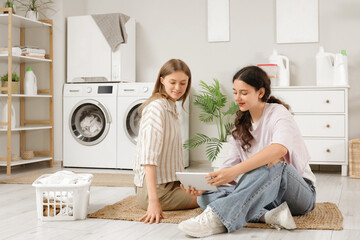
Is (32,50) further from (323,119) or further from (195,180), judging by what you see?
(195,180)

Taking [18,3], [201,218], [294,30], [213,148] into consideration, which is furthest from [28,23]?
[201,218]

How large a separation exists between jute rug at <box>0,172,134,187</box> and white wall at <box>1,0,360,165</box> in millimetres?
905


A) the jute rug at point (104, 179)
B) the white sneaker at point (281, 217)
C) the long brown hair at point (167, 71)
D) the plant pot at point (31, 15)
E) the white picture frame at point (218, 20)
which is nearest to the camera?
the white sneaker at point (281, 217)

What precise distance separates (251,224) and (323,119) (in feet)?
7.26

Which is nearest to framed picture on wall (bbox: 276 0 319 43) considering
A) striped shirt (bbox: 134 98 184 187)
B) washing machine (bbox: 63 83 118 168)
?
washing machine (bbox: 63 83 118 168)

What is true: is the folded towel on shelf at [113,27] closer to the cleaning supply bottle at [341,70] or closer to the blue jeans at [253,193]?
the cleaning supply bottle at [341,70]

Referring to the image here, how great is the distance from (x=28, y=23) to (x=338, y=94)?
3.09 meters

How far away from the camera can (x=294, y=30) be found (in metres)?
4.58

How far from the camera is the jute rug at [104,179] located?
11.6 feet

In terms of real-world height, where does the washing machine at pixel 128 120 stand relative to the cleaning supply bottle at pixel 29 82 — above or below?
below

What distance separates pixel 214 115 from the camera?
4574mm

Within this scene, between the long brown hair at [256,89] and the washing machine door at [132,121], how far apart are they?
2398 millimetres

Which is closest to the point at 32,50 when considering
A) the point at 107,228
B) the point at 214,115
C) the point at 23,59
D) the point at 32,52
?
the point at 32,52

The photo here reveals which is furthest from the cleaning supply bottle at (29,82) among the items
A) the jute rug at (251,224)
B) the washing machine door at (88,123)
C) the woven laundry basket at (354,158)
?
the woven laundry basket at (354,158)
